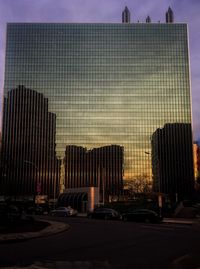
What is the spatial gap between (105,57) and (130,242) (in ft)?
458

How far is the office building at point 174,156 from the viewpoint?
151 metres

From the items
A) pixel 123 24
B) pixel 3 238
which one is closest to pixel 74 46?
pixel 123 24

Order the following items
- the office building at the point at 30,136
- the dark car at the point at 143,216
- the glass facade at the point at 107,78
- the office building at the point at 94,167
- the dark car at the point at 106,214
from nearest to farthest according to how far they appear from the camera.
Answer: the dark car at the point at 143,216, the dark car at the point at 106,214, the office building at the point at 30,136, the office building at the point at 94,167, the glass facade at the point at 107,78

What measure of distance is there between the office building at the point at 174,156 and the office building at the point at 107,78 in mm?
2912

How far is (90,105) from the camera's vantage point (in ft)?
506

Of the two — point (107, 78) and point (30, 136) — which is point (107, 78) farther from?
point (30, 136)

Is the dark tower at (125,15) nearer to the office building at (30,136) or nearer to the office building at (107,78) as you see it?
the office building at (107,78)

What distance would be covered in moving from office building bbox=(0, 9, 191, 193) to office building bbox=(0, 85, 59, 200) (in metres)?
2.86

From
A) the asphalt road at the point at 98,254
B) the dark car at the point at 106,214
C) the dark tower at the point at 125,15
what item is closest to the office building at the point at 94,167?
the dark tower at the point at 125,15

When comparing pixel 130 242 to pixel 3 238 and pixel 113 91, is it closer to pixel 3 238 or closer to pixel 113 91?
pixel 3 238

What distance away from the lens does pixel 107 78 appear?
15600 centimetres

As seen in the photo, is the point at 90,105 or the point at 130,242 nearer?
the point at 130,242

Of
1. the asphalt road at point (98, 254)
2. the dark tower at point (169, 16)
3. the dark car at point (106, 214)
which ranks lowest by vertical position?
the dark car at point (106, 214)

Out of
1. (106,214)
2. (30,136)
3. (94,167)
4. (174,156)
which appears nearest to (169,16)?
(174,156)
